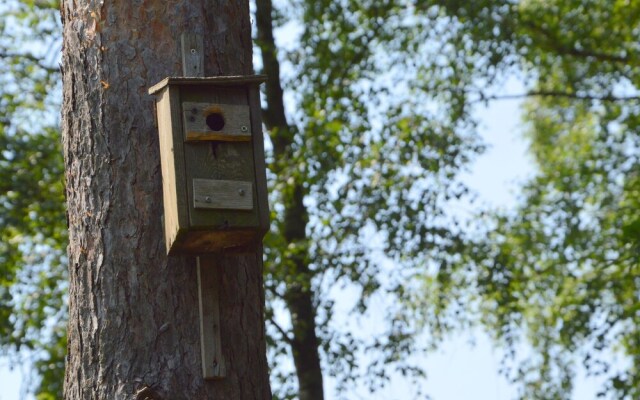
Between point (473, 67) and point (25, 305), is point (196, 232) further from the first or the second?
point (473, 67)

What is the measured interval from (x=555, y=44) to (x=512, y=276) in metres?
2.71

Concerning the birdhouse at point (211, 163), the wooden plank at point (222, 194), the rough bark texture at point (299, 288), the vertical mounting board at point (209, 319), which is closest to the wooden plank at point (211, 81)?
the birdhouse at point (211, 163)

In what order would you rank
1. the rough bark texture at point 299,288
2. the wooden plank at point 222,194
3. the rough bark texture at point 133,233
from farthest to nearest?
the rough bark texture at point 299,288 < the wooden plank at point 222,194 < the rough bark texture at point 133,233

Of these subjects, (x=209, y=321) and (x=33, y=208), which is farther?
(x=33, y=208)

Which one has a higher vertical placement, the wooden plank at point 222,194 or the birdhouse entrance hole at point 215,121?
the birdhouse entrance hole at point 215,121

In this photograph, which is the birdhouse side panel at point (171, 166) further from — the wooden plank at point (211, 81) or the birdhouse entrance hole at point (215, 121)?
the birdhouse entrance hole at point (215, 121)

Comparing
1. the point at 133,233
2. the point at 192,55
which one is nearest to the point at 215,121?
the point at 192,55

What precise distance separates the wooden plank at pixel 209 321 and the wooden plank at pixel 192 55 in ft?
2.03

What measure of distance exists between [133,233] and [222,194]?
0.30 metres

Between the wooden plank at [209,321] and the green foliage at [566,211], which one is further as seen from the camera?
the green foliage at [566,211]

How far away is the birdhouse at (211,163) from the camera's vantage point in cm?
330

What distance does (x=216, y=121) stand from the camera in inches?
137

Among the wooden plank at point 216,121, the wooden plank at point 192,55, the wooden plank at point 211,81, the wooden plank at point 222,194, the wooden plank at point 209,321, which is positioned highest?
the wooden plank at point 192,55

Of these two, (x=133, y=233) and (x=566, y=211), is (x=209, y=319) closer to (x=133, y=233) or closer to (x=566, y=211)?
(x=133, y=233)
